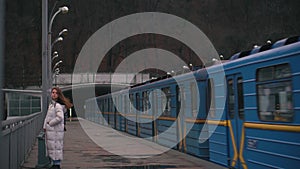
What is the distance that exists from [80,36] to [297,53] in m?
101

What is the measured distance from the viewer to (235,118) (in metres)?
10.4

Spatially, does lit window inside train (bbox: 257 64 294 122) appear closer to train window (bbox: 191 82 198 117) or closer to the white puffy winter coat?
the white puffy winter coat

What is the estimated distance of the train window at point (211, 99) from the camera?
1233 centimetres

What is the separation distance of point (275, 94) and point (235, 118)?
2074mm

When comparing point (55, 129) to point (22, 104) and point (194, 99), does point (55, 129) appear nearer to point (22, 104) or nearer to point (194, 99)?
point (194, 99)

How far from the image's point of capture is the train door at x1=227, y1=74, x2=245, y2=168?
33.0 feet

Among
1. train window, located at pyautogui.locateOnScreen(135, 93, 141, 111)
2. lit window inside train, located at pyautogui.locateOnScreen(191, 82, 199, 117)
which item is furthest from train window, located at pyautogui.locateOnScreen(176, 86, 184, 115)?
train window, located at pyautogui.locateOnScreen(135, 93, 141, 111)

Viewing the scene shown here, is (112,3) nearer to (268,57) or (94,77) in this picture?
(94,77)

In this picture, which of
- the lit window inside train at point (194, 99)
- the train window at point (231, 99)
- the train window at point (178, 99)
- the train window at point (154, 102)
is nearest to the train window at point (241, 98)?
the train window at point (231, 99)

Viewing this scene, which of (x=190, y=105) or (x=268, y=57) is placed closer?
(x=268, y=57)

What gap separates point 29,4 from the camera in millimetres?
88562

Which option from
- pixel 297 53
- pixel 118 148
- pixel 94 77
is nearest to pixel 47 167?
pixel 118 148

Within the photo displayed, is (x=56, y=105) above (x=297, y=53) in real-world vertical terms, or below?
below

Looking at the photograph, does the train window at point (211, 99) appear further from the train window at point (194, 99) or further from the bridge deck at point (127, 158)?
the bridge deck at point (127, 158)
